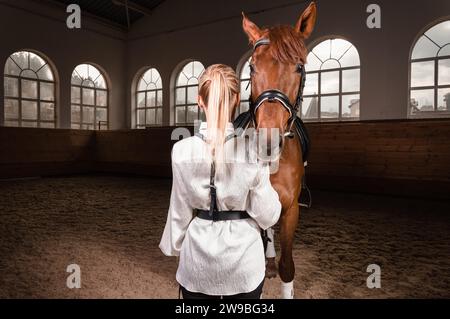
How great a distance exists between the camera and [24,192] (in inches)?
262

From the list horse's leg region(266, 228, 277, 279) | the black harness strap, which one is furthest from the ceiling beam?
the black harness strap

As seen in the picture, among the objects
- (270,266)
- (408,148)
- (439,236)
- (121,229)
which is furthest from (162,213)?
(408,148)

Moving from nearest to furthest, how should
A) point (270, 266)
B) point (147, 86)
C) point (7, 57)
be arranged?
point (270, 266) → point (7, 57) → point (147, 86)

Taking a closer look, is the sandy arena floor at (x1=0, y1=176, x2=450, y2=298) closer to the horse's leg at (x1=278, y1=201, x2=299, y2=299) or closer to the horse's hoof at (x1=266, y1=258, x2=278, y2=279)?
the horse's hoof at (x1=266, y1=258, x2=278, y2=279)

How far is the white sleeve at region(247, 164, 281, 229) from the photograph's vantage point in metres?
1.10

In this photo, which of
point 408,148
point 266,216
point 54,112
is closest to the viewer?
point 266,216

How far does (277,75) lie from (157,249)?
2270 millimetres

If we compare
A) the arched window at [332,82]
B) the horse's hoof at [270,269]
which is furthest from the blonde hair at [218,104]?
the arched window at [332,82]

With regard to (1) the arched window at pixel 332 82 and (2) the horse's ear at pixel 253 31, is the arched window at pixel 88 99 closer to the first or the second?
(1) the arched window at pixel 332 82

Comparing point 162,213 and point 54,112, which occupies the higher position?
point 54,112

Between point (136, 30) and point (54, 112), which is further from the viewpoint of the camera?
point (136, 30)

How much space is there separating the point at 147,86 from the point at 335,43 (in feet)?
25.2

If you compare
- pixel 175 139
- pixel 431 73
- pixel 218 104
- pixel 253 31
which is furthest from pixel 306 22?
pixel 431 73
